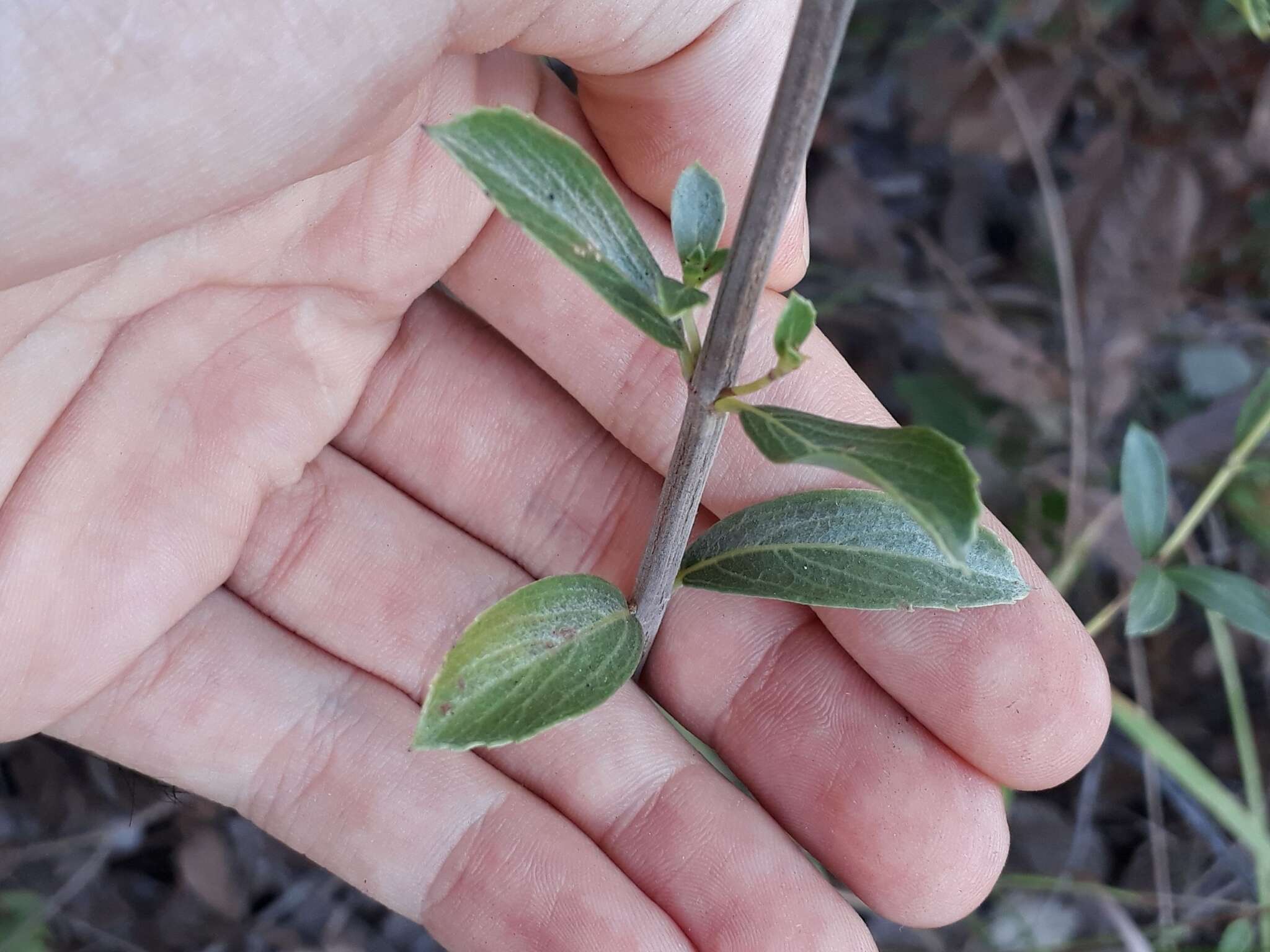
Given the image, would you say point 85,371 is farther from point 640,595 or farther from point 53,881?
point 53,881

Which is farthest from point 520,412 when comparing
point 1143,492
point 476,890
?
point 1143,492

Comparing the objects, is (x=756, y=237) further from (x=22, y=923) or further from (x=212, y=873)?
(x=22, y=923)

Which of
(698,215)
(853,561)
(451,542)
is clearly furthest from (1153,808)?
(698,215)

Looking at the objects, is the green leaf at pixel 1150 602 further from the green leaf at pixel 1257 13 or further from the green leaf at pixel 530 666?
the green leaf at pixel 1257 13

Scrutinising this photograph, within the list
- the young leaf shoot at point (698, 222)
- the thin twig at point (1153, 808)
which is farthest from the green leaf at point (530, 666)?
the thin twig at point (1153, 808)

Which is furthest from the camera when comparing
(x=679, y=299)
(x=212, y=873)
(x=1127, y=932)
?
(x=212, y=873)
